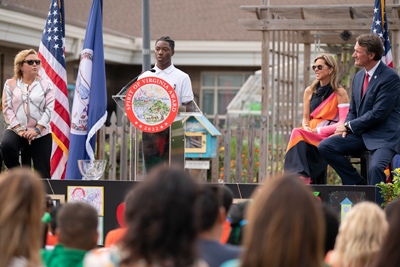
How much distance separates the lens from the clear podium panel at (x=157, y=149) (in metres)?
6.07

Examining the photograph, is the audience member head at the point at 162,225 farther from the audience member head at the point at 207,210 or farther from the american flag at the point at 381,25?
the american flag at the point at 381,25

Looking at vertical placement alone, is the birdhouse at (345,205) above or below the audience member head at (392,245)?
below

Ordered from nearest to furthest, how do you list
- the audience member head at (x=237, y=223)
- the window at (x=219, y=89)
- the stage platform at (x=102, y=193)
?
the audience member head at (x=237, y=223)
the stage platform at (x=102, y=193)
the window at (x=219, y=89)

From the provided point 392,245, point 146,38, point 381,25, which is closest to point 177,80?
point 146,38

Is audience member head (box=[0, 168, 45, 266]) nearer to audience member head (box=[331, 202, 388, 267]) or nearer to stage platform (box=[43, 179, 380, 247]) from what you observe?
audience member head (box=[331, 202, 388, 267])

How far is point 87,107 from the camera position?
6.94 metres

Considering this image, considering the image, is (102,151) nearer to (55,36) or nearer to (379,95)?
(55,36)

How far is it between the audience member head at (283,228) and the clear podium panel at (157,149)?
154 inches

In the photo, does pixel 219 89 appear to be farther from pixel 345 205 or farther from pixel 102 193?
pixel 345 205

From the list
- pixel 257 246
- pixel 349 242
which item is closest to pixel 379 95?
Answer: pixel 349 242

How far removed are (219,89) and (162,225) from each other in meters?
15.0

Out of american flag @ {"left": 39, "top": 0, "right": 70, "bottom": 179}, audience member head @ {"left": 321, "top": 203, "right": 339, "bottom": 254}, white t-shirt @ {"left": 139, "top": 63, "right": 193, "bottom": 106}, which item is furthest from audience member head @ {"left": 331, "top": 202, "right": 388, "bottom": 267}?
american flag @ {"left": 39, "top": 0, "right": 70, "bottom": 179}

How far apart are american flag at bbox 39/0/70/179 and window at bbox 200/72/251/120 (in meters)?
9.63

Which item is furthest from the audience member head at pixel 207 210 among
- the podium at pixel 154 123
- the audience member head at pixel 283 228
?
the podium at pixel 154 123
